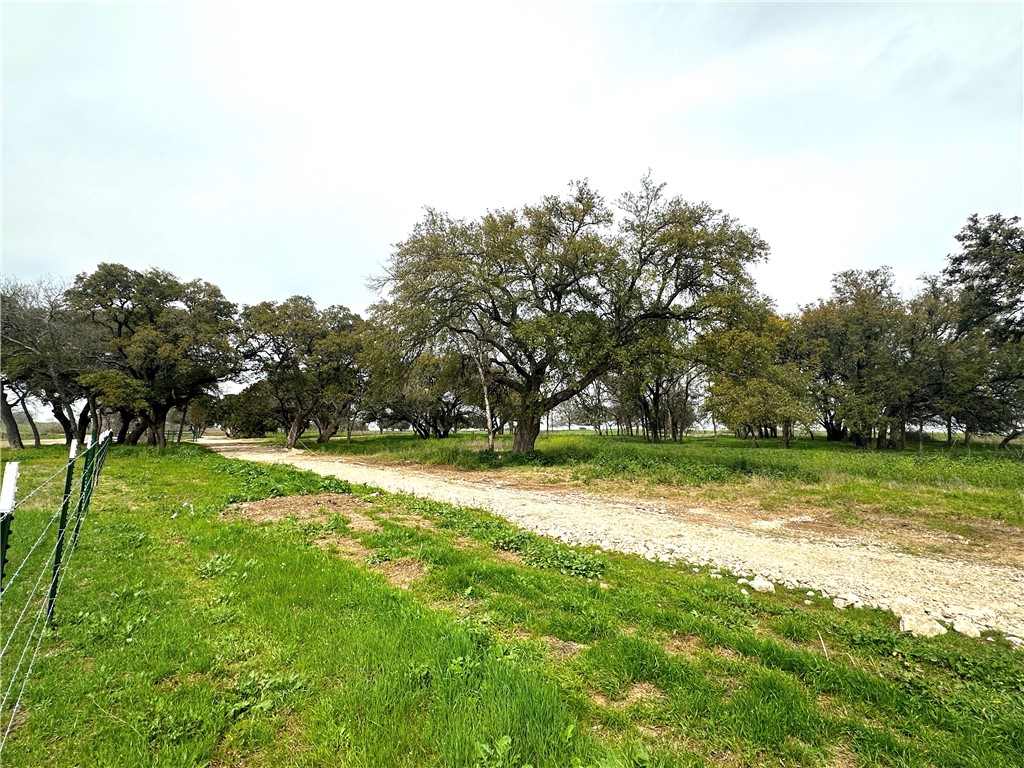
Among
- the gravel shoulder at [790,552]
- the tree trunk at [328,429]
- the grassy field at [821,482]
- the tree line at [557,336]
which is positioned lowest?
the gravel shoulder at [790,552]

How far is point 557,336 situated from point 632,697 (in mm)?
17601

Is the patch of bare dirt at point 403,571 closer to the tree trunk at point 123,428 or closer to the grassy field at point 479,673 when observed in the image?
the grassy field at point 479,673

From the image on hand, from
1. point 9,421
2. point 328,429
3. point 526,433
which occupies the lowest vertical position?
point 328,429

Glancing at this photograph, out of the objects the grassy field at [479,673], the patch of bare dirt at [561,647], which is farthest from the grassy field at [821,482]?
the patch of bare dirt at [561,647]

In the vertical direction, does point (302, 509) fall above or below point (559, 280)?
below

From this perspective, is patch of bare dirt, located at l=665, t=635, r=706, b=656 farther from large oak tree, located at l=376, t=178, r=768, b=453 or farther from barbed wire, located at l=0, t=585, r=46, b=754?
large oak tree, located at l=376, t=178, r=768, b=453

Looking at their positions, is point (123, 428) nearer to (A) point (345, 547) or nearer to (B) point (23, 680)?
(A) point (345, 547)

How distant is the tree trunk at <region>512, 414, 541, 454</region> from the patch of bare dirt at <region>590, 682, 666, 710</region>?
65.6 feet

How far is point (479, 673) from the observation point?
3477 millimetres

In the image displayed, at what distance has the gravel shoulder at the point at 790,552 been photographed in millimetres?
5527

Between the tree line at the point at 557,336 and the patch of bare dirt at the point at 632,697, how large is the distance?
16676 mm

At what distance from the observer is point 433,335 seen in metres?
22.2

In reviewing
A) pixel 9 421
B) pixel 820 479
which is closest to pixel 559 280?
pixel 820 479

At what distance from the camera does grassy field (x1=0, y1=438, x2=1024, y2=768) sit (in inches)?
109
